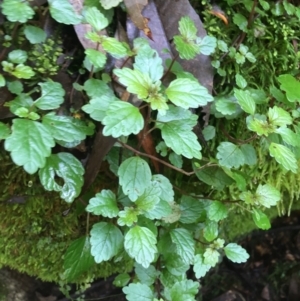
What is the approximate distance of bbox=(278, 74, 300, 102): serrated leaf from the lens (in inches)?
41.6

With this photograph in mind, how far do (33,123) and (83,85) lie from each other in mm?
198

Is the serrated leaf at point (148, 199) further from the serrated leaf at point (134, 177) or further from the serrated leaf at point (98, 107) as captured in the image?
the serrated leaf at point (98, 107)

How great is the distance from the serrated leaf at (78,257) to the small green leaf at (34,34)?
1.62ft

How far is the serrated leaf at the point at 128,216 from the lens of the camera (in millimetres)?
917

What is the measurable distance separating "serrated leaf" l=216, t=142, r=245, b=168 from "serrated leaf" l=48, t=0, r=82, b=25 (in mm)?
459

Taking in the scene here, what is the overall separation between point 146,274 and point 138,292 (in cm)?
10

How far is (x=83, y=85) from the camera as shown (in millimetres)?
972

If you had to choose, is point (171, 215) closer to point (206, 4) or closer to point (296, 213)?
point (206, 4)

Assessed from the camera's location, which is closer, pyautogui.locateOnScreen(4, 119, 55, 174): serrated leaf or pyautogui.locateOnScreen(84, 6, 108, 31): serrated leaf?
pyautogui.locateOnScreen(4, 119, 55, 174): serrated leaf

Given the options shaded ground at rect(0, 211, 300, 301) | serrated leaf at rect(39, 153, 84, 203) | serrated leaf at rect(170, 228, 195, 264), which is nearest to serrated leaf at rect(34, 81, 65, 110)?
serrated leaf at rect(39, 153, 84, 203)

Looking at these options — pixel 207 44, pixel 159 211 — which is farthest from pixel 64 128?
pixel 207 44

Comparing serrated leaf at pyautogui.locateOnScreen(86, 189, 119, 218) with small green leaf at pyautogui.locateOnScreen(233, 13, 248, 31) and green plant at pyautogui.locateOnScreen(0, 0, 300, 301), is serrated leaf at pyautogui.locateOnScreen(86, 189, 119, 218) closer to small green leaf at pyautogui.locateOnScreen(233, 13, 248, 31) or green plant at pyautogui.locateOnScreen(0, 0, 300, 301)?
green plant at pyautogui.locateOnScreen(0, 0, 300, 301)

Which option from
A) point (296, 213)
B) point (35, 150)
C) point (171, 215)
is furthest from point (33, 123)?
point (296, 213)

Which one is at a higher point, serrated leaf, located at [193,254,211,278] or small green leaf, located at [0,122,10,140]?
small green leaf, located at [0,122,10,140]
